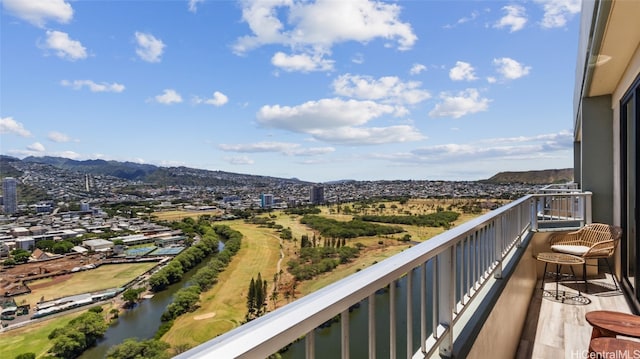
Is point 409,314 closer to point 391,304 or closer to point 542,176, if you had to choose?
point 391,304

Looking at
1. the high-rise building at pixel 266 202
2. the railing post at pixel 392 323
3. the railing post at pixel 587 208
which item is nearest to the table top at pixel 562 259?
the railing post at pixel 587 208

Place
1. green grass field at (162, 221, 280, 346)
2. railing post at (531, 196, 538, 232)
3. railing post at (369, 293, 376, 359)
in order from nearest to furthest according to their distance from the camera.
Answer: railing post at (369, 293, 376, 359)
railing post at (531, 196, 538, 232)
green grass field at (162, 221, 280, 346)

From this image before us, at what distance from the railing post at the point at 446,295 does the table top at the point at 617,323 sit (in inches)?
45.7

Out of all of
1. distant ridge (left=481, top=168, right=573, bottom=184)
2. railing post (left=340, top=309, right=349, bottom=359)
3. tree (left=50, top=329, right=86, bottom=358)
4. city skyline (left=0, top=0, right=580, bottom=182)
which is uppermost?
city skyline (left=0, top=0, right=580, bottom=182)

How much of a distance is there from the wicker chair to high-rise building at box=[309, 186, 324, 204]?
1629cm

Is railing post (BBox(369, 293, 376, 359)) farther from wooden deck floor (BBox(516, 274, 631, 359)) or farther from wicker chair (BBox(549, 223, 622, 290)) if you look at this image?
wicker chair (BBox(549, 223, 622, 290))

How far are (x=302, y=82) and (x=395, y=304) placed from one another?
28112 millimetres

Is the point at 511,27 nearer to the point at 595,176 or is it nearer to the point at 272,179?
the point at 595,176

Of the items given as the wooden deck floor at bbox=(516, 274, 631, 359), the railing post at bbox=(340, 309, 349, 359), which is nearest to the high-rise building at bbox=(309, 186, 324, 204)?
the wooden deck floor at bbox=(516, 274, 631, 359)

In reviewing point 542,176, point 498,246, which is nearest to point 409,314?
point 498,246

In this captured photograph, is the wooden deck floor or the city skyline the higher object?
the city skyline

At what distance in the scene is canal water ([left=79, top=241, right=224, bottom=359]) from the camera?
9.33 metres

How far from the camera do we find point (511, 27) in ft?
22.8

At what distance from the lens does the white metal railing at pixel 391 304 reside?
53 centimetres
